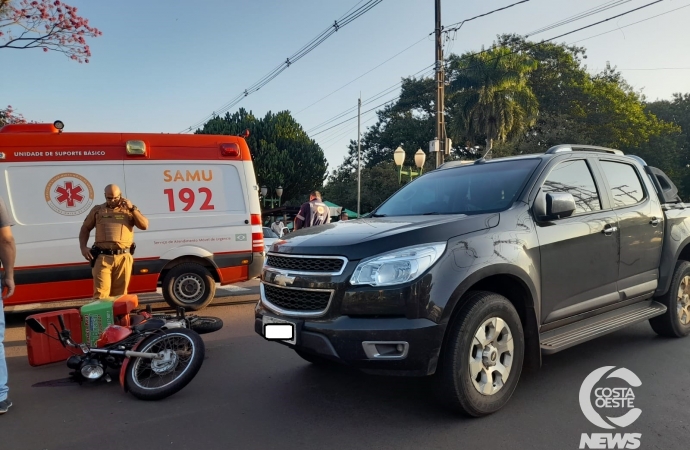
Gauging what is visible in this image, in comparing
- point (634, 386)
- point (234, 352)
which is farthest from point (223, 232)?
point (634, 386)

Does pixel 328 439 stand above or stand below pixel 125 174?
below

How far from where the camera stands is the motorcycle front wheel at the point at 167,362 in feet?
12.8

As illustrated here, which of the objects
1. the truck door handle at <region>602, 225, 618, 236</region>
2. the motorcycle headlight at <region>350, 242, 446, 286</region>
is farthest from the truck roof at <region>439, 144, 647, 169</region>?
the motorcycle headlight at <region>350, 242, 446, 286</region>

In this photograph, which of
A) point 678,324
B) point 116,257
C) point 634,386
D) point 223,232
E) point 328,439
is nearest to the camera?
point 328,439

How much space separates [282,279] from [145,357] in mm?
1368

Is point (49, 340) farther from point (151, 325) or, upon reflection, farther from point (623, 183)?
point (623, 183)

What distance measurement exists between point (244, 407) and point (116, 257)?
290cm

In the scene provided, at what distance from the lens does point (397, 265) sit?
307 cm

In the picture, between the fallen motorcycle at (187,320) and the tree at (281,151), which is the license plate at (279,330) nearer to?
the fallen motorcycle at (187,320)

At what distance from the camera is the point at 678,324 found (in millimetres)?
5125

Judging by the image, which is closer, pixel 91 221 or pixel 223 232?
pixel 91 221

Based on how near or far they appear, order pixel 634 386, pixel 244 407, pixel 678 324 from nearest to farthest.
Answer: pixel 244 407
pixel 634 386
pixel 678 324

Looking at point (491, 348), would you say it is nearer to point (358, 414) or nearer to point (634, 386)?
point (358, 414)

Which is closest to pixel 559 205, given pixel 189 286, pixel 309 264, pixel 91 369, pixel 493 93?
pixel 309 264
